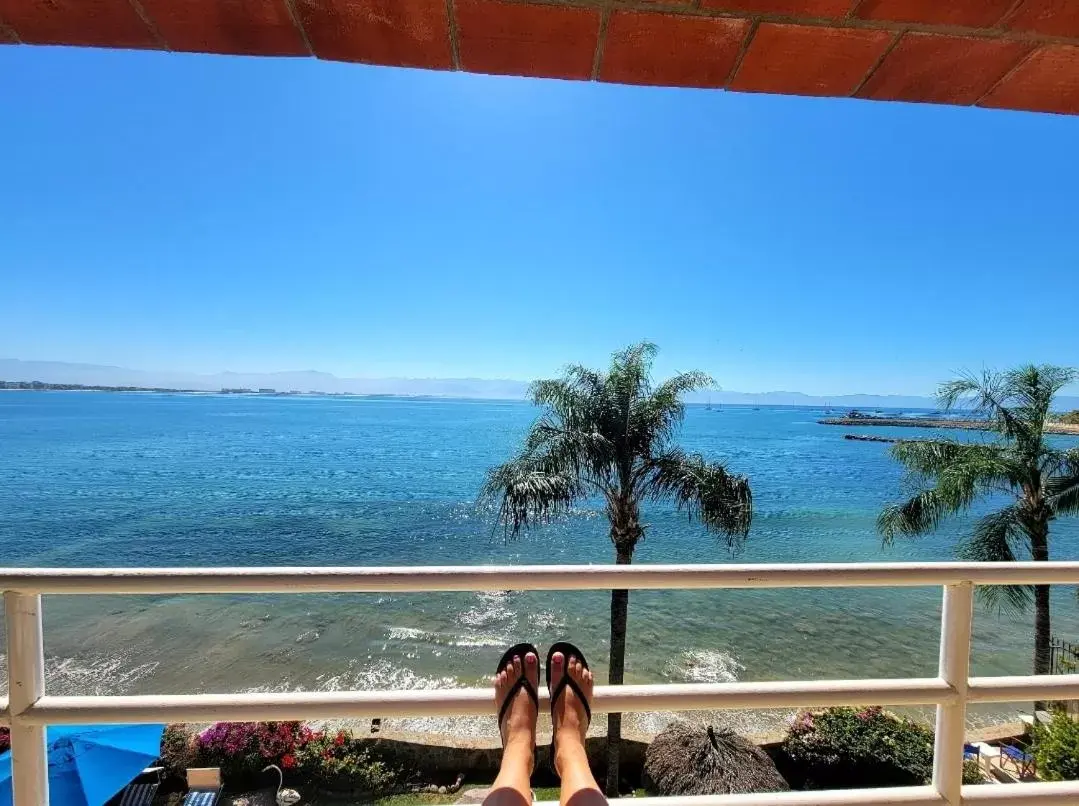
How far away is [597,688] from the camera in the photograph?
3.94 feet

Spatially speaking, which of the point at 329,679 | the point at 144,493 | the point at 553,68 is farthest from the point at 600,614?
the point at 144,493

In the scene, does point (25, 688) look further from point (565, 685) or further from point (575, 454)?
point (575, 454)

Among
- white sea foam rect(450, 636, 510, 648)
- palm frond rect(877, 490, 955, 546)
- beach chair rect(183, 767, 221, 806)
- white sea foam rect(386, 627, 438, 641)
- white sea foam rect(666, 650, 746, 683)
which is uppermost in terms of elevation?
palm frond rect(877, 490, 955, 546)

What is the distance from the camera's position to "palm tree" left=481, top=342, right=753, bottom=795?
8164 millimetres

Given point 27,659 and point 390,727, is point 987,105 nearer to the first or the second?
point 27,659

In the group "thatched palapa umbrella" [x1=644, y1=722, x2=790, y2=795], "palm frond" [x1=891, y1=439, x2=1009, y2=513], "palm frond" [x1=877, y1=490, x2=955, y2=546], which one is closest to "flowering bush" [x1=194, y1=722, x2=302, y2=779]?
"thatched palapa umbrella" [x1=644, y1=722, x2=790, y2=795]

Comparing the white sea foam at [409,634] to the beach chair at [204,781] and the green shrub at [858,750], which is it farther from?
the green shrub at [858,750]

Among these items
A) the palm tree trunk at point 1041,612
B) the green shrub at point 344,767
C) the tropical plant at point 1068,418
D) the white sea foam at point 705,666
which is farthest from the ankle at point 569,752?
the white sea foam at point 705,666

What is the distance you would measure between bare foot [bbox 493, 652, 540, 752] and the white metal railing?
0.16 meters

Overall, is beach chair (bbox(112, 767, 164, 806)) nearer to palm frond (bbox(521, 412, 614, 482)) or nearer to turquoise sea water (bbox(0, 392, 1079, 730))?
turquoise sea water (bbox(0, 392, 1079, 730))

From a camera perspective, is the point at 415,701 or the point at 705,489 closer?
the point at 415,701

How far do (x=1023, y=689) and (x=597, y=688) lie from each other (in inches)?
36.3

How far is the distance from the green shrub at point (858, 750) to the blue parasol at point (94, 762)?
873 cm

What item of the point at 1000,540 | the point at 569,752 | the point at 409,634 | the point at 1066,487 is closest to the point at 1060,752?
the point at 1000,540
